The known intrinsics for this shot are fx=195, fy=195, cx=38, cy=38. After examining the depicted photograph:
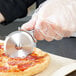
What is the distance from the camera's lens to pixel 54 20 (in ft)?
2.27

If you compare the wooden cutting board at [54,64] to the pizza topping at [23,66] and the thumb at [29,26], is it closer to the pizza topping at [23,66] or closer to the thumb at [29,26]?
the pizza topping at [23,66]

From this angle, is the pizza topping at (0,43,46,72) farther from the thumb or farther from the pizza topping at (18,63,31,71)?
the thumb

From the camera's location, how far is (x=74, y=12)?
739 millimetres

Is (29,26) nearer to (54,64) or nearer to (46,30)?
(46,30)

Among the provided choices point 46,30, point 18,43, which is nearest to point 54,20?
point 46,30

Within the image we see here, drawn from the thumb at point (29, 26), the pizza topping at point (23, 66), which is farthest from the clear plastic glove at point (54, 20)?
the pizza topping at point (23, 66)

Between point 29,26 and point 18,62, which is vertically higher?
point 29,26

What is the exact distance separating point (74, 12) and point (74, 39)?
0.36m

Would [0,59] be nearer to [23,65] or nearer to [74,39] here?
[23,65]

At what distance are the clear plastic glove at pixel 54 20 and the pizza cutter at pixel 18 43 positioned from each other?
0.06 meters

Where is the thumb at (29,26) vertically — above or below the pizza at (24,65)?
above

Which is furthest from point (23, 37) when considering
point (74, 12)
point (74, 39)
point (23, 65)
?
point (74, 39)

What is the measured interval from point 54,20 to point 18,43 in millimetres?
156

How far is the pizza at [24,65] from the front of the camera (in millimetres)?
635
